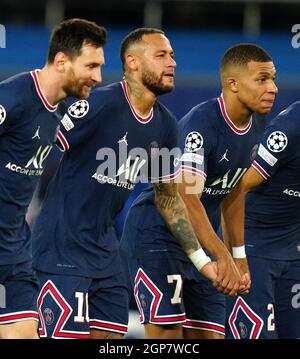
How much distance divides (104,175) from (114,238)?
452mm

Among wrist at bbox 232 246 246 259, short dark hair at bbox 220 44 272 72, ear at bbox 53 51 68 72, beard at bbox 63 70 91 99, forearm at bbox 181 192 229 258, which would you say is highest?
short dark hair at bbox 220 44 272 72

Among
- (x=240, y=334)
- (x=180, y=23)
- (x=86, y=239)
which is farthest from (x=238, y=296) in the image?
(x=180, y=23)

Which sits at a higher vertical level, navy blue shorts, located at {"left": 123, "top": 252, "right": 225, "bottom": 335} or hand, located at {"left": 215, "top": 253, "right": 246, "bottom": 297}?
hand, located at {"left": 215, "top": 253, "right": 246, "bottom": 297}

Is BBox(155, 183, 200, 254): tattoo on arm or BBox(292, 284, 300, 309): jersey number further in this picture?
BBox(292, 284, 300, 309): jersey number

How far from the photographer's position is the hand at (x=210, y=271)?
7.25 meters

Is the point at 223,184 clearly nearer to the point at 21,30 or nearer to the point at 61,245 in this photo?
the point at 61,245

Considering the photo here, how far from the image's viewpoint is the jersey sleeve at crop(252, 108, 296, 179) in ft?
25.4

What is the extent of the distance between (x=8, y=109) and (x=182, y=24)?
446 inches

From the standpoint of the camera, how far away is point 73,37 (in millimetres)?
7074

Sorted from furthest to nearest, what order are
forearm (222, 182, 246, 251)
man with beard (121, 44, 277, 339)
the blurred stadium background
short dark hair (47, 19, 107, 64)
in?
the blurred stadium background < forearm (222, 182, 246, 251) < man with beard (121, 44, 277, 339) < short dark hair (47, 19, 107, 64)
